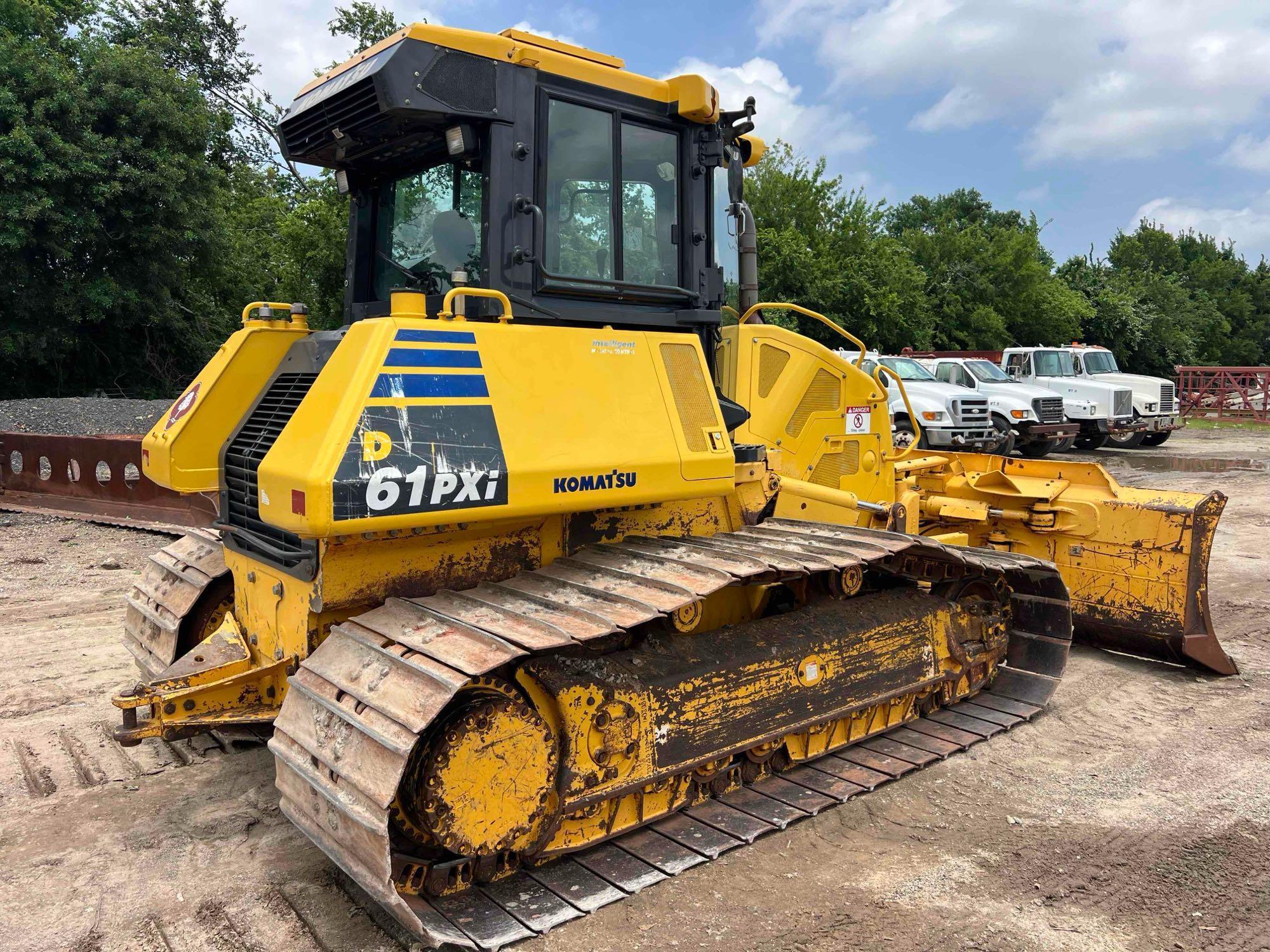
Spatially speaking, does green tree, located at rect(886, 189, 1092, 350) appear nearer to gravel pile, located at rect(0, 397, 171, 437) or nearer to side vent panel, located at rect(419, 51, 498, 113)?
gravel pile, located at rect(0, 397, 171, 437)

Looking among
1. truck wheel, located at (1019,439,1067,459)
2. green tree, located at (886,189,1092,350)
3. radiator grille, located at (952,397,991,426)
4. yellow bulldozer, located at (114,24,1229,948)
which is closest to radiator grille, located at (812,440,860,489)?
yellow bulldozer, located at (114,24,1229,948)

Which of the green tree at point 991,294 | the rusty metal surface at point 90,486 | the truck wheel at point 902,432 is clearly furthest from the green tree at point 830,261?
the rusty metal surface at point 90,486

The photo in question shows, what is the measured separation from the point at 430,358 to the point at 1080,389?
19.2 metres

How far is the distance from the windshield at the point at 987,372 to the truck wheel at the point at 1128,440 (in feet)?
10.0

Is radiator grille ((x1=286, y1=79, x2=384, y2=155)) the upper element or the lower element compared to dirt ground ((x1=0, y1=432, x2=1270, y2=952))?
upper

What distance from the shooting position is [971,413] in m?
16.3

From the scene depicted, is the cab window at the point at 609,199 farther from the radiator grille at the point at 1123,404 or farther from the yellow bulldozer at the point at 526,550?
the radiator grille at the point at 1123,404

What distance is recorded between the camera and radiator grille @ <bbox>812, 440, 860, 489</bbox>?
5.66m

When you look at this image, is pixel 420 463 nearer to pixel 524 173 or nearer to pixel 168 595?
pixel 524 173

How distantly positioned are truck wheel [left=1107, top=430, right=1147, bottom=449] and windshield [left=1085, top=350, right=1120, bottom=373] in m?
1.47

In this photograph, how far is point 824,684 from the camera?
4414 mm

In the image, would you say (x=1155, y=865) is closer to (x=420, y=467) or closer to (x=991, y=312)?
(x=420, y=467)

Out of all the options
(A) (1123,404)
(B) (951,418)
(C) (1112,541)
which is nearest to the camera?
(C) (1112,541)

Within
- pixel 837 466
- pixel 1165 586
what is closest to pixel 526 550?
pixel 837 466
